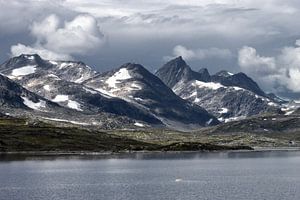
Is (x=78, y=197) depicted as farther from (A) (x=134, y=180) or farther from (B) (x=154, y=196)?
(A) (x=134, y=180)

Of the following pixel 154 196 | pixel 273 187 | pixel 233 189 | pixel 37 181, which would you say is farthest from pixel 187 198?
pixel 37 181

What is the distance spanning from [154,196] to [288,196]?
32.2 metres

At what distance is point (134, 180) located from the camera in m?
199

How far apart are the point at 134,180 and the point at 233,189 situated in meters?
42.3

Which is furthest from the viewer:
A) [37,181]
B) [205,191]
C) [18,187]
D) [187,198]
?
[37,181]

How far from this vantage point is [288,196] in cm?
14975

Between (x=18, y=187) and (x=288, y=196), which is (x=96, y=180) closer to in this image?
(x=18, y=187)

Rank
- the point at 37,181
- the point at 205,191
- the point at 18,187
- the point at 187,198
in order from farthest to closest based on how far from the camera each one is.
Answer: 1. the point at 37,181
2. the point at 18,187
3. the point at 205,191
4. the point at 187,198

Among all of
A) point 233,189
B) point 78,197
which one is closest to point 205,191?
point 233,189

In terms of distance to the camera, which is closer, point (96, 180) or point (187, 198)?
point (187, 198)

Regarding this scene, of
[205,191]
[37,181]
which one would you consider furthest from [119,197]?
[37,181]

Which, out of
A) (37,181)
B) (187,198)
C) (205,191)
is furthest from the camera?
(37,181)

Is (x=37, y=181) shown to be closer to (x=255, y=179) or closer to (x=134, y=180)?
(x=134, y=180)

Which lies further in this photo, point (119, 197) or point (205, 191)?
point (205, 191)
